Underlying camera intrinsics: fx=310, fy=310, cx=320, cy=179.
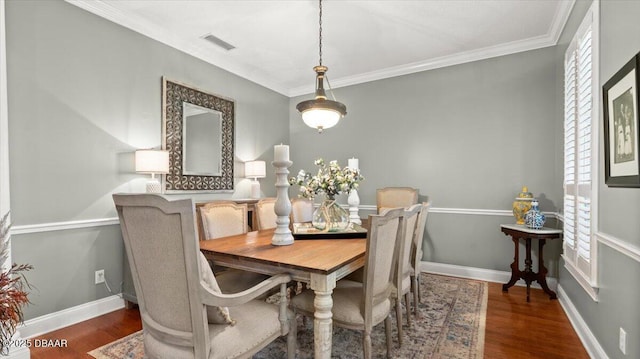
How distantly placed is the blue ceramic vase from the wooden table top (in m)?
1.92

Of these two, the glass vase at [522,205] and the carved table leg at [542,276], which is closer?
the carved table leg at [542,276]

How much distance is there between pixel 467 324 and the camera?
252 cm

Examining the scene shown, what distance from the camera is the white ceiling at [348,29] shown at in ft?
9.17

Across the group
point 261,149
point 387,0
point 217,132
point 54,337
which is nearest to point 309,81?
point 261,149

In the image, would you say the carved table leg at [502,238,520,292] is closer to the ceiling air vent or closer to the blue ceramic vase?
the blue ceramic vase

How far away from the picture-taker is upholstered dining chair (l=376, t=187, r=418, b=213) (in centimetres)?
377

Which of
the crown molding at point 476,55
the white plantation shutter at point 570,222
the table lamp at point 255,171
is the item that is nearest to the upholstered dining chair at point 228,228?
the table lamp at point 255,171

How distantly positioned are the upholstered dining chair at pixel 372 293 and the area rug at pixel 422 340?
0.30m

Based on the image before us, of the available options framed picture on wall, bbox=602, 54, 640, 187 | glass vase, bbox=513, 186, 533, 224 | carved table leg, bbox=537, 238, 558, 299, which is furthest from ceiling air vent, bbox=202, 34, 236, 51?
carved table leg, bbox=537, 238, 558, 299

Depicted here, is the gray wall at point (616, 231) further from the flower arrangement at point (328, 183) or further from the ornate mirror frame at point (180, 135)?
the ornate mirror frame at point (180, 135)

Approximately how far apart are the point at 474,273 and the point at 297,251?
279 cm

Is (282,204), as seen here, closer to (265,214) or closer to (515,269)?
(265,214)

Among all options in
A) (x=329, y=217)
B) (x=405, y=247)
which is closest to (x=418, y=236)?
(x=405, y=247)

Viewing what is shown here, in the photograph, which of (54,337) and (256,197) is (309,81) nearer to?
(256,197)
